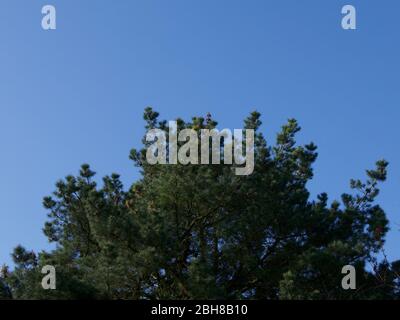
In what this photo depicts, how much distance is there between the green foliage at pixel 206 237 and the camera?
1407cm

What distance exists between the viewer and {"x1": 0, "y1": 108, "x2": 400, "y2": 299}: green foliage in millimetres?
14070

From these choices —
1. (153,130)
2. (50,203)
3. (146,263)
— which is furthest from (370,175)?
(50,203)

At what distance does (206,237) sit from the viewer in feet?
52.6

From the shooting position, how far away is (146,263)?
14.1 metres

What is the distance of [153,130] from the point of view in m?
17.9

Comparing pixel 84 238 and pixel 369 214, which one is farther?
pixel 369 214
